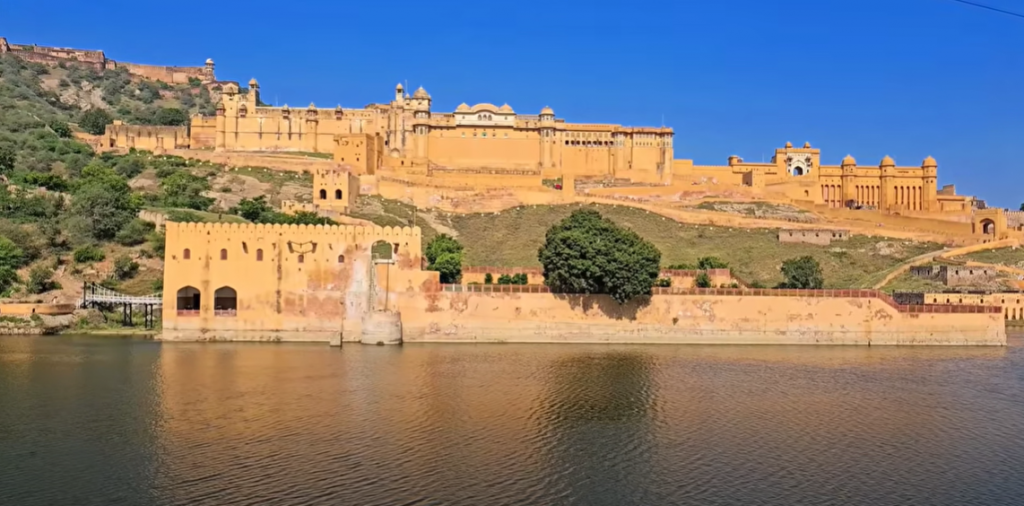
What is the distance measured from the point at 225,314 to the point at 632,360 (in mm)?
14192

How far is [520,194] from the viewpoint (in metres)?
55.2

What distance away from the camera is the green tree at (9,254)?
3372cm

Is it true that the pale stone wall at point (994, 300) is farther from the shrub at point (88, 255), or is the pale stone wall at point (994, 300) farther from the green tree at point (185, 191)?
the green tree at point (185, 191)

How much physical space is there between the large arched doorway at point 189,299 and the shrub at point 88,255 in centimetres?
885

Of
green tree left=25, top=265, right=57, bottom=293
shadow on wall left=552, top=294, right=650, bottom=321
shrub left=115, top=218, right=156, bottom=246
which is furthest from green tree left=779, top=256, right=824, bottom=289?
green tree left=25, top=265, right=57, bottom=293

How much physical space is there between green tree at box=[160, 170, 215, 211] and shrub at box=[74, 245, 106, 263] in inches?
376

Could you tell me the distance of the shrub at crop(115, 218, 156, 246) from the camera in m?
38.7

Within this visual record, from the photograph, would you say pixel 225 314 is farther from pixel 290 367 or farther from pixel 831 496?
pixel 831 496

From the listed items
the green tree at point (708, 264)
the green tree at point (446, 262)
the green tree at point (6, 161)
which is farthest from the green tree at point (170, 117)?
the green tree at point (708, 264)

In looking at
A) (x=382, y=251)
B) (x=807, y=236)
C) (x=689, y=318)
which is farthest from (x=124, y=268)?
(x=807, y=236)

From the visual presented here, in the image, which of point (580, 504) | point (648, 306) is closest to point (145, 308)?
point (648, 306)

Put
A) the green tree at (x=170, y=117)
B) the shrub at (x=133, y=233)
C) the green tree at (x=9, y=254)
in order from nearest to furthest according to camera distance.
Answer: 1. the green tree at (x=9, y=254)
2. the shrub at (x=133, y=233)
3. the green tree at (x=170, y=117)

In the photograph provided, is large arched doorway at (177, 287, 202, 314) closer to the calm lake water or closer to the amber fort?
the amber fort

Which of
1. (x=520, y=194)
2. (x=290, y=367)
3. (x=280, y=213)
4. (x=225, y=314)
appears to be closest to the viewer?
(x=290, y=367)
